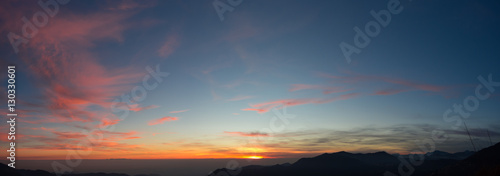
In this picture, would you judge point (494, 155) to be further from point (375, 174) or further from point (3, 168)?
point (3, 168)

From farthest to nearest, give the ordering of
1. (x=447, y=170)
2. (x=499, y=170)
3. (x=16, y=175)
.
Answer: (x=16, y=175) < (x=447, y=170) < (x=499, y=170)

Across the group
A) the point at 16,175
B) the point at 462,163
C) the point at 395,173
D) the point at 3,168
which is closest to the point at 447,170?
the point at 462,163

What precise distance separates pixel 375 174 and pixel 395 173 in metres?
14.9

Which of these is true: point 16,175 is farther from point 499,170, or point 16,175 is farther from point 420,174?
point 420,174

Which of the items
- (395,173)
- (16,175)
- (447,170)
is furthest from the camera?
(395,173)

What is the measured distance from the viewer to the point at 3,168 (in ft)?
552

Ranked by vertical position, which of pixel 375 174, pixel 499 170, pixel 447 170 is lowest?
pixel 375 174

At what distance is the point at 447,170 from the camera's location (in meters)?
102

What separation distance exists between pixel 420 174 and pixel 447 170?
76469 mm

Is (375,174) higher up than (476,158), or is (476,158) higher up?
(476,158)

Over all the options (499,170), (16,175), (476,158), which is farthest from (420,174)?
(16,175)

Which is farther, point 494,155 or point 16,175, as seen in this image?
point 16,175

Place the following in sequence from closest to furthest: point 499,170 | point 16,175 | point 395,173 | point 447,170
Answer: point 499,170
point 447,170
point 16,175
point 395,173

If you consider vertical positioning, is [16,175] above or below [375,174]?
above
